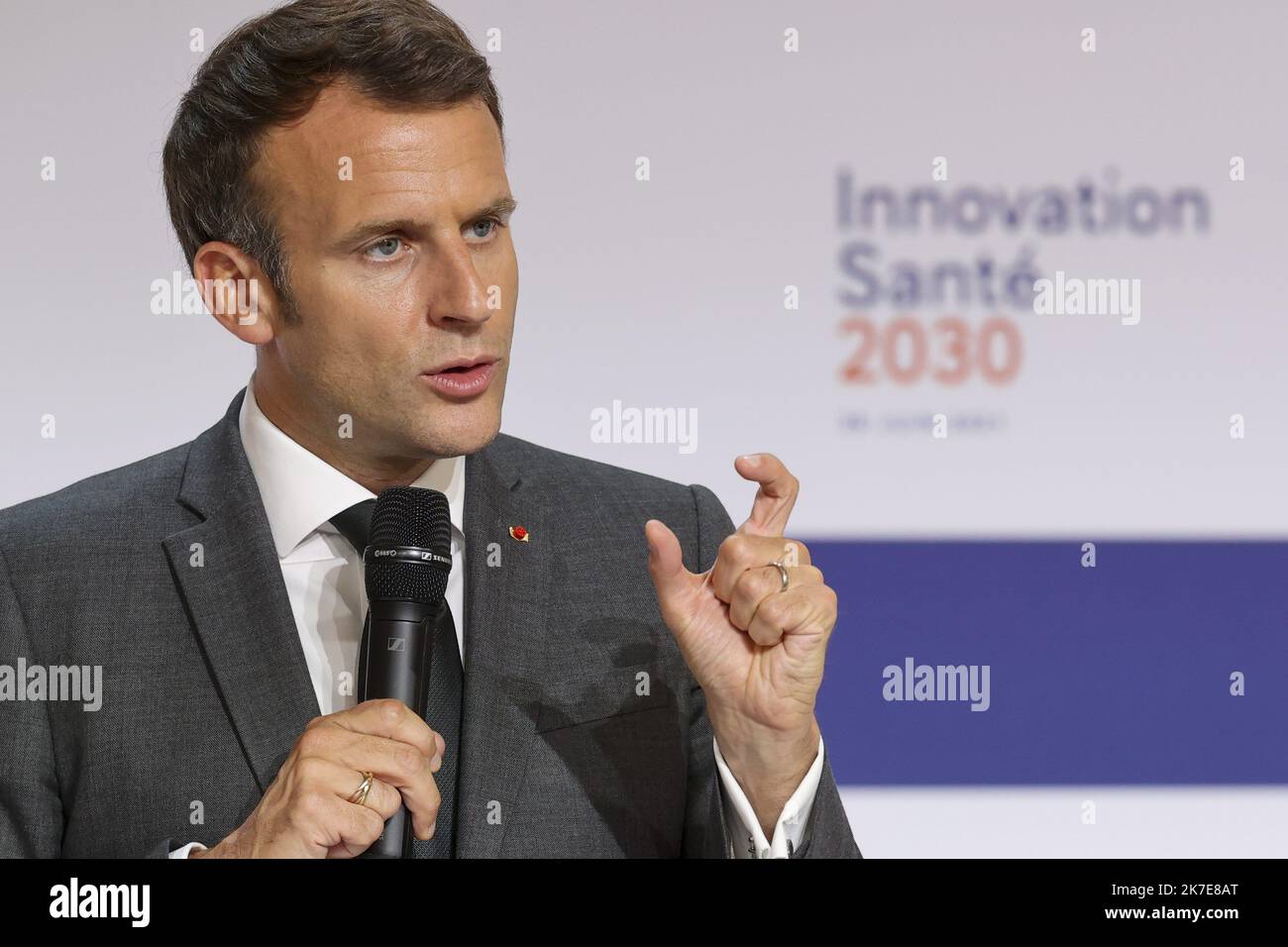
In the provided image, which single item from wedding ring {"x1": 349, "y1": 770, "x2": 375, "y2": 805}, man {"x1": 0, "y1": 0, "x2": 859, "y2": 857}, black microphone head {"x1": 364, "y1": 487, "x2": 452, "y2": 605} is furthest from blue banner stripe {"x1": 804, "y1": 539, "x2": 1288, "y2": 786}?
wedding ring {"x1": 349, "y1": 770, "x2": 375, "y2": 805}

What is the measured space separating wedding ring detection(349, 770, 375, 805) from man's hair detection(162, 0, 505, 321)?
70 centimetres

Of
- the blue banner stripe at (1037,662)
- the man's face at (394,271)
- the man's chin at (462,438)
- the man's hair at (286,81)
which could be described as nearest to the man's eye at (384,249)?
the man's face at (394,271)

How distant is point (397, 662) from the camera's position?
1300 millimetres

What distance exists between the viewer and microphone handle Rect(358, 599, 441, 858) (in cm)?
127

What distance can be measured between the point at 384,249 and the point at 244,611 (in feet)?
1.54

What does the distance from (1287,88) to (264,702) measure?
238 centimetres

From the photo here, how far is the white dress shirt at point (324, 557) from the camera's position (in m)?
1.61

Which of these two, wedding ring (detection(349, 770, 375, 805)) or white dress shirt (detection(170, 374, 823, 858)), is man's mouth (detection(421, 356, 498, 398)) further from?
wedding ring (detection(349, 770, 375, 805))

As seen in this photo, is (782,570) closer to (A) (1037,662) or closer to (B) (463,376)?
(B) (463,376)

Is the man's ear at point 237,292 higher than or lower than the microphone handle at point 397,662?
higher

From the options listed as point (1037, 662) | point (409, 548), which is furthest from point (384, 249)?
point (1037, 662)

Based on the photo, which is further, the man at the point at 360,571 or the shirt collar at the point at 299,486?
the shirt collar at the point at 299,486

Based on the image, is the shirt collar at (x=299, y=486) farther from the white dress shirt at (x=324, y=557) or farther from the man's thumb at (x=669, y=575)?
the man's thumb at (x=669, y=575)
